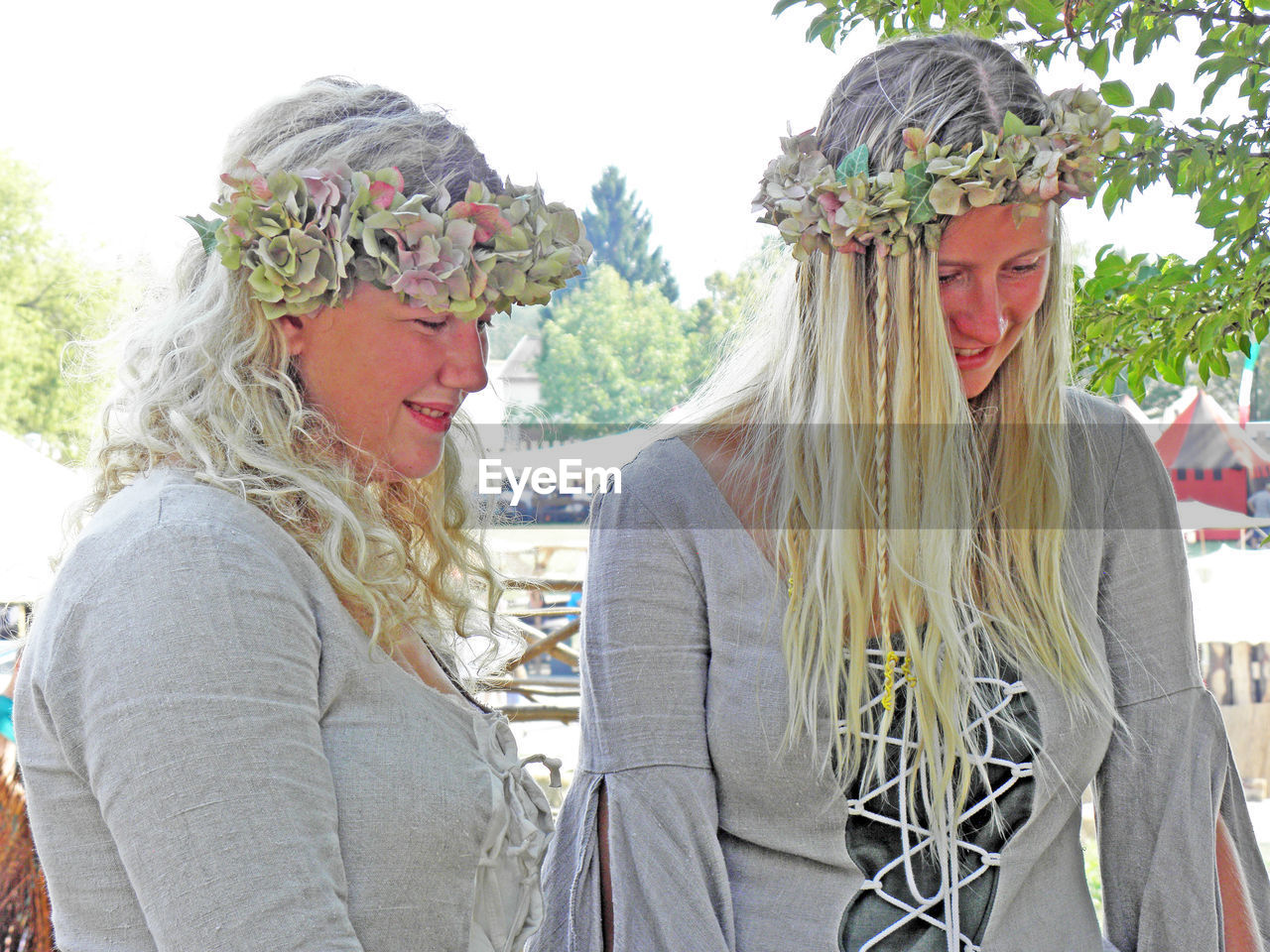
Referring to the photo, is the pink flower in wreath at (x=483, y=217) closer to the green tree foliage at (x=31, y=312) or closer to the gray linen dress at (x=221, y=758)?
the gray linen dress at (x=221, y=758)

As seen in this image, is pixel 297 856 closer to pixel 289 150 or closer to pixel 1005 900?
pixel 289 150

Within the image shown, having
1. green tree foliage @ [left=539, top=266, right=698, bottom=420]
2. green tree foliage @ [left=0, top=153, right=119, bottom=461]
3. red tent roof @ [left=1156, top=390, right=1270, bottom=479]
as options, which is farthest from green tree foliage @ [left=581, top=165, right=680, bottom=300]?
red tent roof @ [left=1156, top=390, right=1270, bottom=479]

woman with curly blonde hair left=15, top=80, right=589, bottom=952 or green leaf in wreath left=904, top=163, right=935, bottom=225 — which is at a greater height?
green leaf in wreath left=904, top=163, right=935, bottom=225

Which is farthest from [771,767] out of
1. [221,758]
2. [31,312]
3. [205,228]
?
[31,312]

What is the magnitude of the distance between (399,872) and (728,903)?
57 cm

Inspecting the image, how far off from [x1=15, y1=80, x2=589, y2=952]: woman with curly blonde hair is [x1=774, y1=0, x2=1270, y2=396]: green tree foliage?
3.28 ft

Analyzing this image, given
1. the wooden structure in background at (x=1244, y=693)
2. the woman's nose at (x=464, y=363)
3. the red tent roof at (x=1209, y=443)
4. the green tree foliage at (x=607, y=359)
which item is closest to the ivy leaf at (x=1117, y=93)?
the woman's nose at (x=464, y=363)

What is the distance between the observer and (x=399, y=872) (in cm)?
121

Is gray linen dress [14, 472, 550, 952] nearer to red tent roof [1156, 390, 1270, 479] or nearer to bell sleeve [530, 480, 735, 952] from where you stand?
bell sleeve [530, 480, 735, 952]

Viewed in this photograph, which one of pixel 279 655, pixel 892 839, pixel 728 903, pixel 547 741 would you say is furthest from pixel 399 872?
pixel 547 741

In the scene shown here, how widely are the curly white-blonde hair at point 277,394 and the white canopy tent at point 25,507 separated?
730 cm

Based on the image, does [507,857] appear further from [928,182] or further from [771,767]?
[928,182]

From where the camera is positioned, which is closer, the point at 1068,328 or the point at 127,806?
the point at 127,806

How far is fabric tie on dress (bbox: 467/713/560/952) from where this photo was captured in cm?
134
